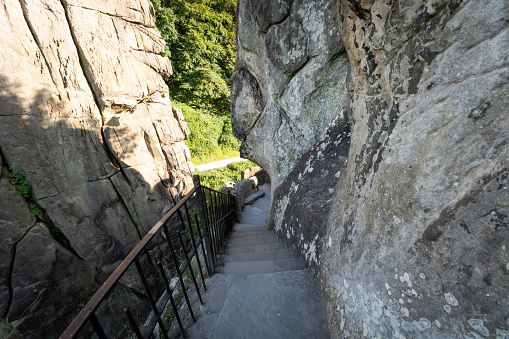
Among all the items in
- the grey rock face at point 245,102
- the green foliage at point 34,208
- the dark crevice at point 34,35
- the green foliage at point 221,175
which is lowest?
the green foliage at point 221,175

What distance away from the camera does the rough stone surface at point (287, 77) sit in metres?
3.52

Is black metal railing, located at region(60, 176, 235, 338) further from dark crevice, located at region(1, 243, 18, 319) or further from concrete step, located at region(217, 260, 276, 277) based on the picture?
dark crevice, located at region(1, 243, 18, 319)

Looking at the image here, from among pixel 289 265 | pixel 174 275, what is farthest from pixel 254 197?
pixel 289 265

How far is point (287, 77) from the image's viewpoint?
13.7 ft

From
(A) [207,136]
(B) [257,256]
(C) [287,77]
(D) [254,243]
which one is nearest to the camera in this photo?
(B) [257,256]

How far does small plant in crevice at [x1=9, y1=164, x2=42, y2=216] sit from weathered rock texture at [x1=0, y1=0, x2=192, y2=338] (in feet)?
0.25

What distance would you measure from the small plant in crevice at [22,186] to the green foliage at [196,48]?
985 cm

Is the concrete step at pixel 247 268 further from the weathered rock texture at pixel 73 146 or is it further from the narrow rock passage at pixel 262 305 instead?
the weathered rock texture at pixel 73 146

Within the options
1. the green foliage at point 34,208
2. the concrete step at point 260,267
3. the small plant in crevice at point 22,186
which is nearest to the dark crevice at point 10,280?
the green foliage at point 34,208

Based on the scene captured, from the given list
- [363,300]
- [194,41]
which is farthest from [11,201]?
[194,41]

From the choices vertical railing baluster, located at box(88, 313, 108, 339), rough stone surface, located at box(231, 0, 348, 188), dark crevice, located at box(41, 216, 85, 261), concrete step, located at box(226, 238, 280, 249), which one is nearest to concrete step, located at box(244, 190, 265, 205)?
rough stone surface, located at box(231, 0, 348, 188)

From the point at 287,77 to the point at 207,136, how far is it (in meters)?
10.1

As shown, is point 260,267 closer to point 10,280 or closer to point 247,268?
point 247,268

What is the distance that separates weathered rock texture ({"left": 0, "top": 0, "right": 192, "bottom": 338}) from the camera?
448 cm
